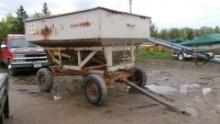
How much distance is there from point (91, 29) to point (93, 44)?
0.57 meters

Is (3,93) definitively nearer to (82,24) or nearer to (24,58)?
(82,24)

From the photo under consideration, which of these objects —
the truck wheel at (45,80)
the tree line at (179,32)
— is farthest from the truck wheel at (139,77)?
the tree line at (179,32)

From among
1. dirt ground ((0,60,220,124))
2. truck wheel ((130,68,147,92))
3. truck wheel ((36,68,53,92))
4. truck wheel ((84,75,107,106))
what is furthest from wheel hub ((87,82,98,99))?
truck wheel ((36,68,53,92))

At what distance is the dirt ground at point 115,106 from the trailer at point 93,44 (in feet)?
1.73

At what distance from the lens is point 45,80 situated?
10.3 meters

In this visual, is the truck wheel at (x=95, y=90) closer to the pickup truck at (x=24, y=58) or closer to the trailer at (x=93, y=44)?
the trailer at (x=93, y=44)

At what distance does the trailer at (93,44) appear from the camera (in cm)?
807

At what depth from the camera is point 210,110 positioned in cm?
768

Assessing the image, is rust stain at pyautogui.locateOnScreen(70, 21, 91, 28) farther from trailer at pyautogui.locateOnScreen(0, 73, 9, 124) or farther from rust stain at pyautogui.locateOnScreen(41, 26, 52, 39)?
trailer at pyautogui.locateOnScreen(0, 73, 9, 124)

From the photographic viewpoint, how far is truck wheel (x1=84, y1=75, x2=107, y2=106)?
8000mm

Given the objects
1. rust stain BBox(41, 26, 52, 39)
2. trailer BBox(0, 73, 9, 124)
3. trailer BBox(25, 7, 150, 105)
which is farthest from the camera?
rust stain BBox(41, 26, 52, 39)

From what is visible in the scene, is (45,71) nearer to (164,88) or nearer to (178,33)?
(164,88)

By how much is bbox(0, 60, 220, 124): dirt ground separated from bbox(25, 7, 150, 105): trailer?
0.53 meters

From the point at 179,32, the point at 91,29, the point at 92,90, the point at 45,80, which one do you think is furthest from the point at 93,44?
the point at 179,32
